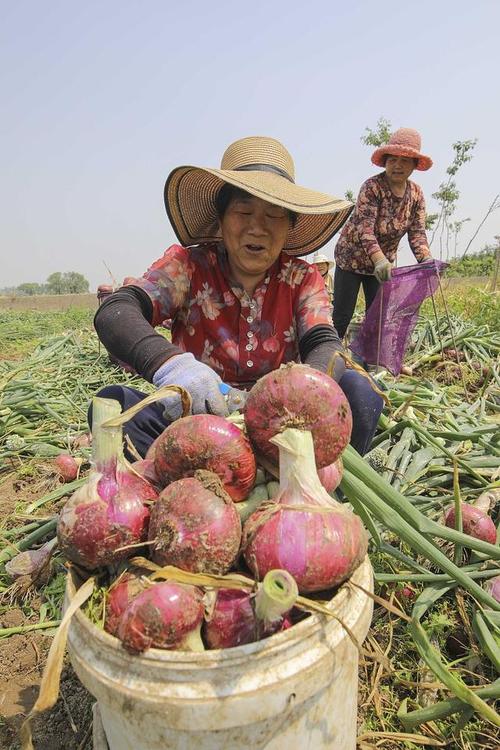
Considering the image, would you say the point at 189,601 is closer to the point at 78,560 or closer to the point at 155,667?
the point at 155,667

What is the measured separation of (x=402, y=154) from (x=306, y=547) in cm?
349

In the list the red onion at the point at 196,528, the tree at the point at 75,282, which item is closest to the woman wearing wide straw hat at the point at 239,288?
the red onion at the point at 196,528

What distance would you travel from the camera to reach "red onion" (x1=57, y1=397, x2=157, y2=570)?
0.79m

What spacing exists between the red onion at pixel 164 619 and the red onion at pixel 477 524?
106 centimetres

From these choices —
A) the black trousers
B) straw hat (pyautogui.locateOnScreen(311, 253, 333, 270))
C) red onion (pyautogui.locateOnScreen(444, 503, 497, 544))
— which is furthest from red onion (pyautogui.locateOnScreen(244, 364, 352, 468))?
straw hat (pyautogui.locateOnScreen(311, 253, 333, 270))

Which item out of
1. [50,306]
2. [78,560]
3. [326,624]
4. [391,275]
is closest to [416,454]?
[326,624]

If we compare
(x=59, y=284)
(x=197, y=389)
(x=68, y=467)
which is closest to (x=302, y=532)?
(x=197, y=389)

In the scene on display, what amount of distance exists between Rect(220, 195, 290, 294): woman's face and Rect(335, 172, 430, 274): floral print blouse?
2.30 metres

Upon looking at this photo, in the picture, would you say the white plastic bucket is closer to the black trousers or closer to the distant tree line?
the black trousers

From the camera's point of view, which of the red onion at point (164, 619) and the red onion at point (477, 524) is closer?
the red onion at point (164, 619)

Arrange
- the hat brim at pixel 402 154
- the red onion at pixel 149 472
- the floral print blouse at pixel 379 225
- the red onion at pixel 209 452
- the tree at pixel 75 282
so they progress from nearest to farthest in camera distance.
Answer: the red onion at pixel 209 452, the red onion at pixel 149 472, the hat brim at pixel 402 154, the floral print blouse at pixel 379 225, the tree at pixel 75 282

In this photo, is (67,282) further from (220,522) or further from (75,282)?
(220,522)

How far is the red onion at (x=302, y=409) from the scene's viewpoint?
0.86m

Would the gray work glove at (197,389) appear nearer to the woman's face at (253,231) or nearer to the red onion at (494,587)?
the woman's face at (253,231)
